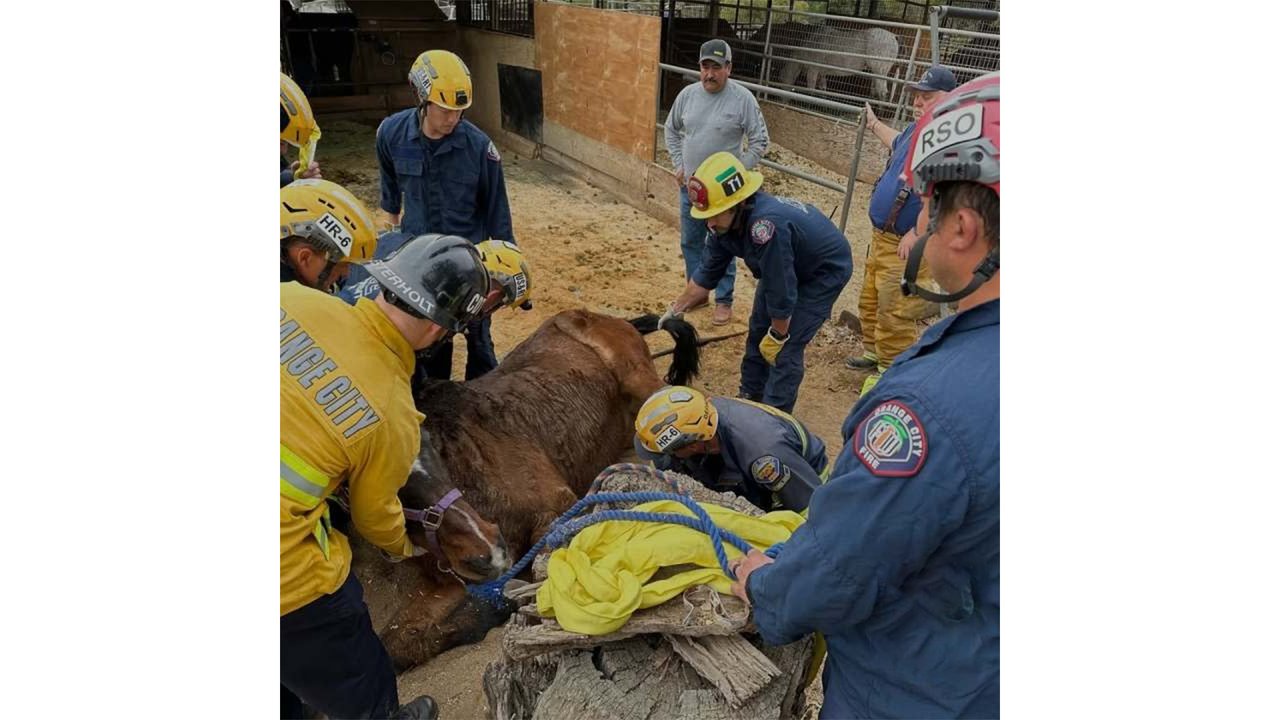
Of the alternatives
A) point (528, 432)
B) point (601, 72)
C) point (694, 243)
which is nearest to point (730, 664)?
point (528, 432)

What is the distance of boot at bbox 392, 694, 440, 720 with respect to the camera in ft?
9.39

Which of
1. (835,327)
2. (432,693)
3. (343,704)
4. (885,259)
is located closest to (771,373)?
(885,259)

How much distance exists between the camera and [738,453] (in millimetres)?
3520

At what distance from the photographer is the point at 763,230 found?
433cm

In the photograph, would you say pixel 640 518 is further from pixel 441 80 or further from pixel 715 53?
pixel 715 53

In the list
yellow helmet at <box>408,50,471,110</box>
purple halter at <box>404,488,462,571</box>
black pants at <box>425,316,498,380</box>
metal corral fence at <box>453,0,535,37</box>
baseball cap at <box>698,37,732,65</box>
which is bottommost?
black pants at <box>425,316,498,380</box>

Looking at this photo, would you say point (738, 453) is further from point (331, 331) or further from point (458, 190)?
point (458, 190)

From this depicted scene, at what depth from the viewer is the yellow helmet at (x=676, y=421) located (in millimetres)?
3291

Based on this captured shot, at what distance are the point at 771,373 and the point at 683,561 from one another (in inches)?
116

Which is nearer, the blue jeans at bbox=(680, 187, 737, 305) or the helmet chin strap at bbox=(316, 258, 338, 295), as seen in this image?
the helmet chin strap at bbox=(316, 258, 338, 295)

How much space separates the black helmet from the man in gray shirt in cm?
424

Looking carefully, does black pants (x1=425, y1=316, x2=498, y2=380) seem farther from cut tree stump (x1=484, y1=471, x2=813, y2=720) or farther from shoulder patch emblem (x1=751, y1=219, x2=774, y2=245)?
cut tree stump (x1=484, y1=471, x2=813, y2=720)

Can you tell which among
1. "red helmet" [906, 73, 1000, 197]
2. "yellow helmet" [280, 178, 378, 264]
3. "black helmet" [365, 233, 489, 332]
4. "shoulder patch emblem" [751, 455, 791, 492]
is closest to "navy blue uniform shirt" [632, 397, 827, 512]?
"shoulder patch emblem" [751, 455, 791, 492]

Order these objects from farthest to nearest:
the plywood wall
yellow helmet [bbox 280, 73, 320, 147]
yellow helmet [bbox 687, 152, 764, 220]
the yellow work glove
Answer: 1. the plywood wall
2. the yellow work glove
3. yellow helmet [bbox 687, 152, 764, 220]
4. yellow helmet [bbox 280, 73, 320, 147]
